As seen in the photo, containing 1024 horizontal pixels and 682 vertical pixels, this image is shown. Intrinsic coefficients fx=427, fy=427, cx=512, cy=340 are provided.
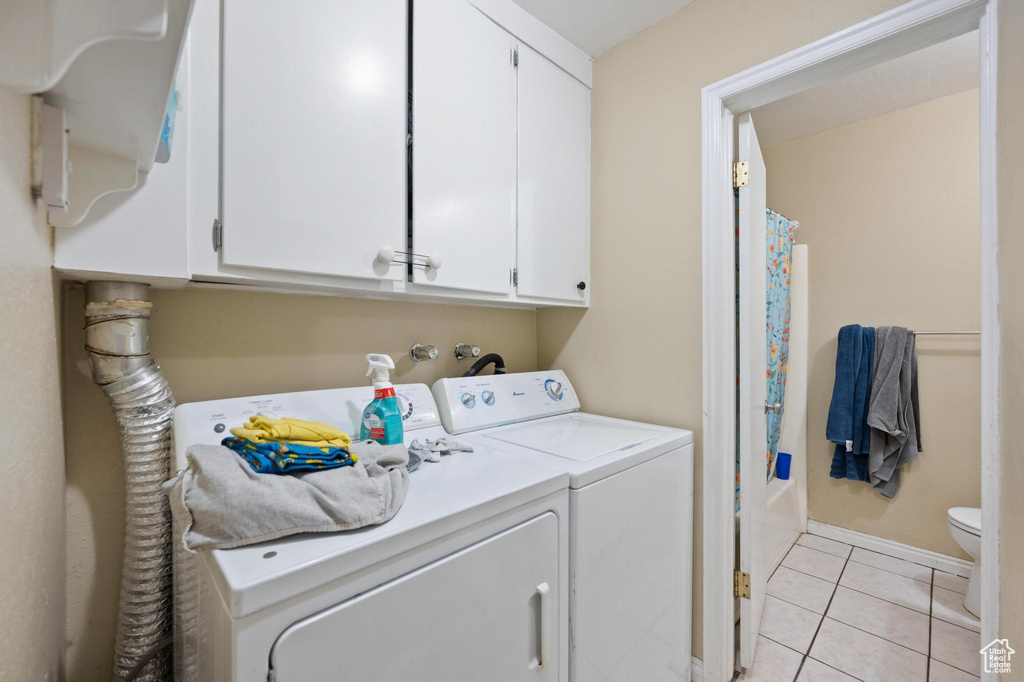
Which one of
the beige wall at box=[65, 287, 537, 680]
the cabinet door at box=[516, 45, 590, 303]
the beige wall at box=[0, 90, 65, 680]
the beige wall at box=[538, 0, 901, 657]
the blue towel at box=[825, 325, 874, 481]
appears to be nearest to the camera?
the beige wall at box=[0, 90, 65, 680]

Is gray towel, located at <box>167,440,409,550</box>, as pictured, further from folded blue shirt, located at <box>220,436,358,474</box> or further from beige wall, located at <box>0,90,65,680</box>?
beige wall, located at <box>0,90,65,680</box>

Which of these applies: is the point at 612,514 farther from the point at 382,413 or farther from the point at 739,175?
the point at 739,175

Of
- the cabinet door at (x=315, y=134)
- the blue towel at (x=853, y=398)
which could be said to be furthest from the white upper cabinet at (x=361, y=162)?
the blue towel at (x=853, y=398)

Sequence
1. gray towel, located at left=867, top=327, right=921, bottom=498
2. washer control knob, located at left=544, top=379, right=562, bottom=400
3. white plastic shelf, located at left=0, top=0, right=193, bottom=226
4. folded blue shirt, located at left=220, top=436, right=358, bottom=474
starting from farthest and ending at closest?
gray towel, located at left=867, top=327, right=921, bottom=498, washer control knob, located at left=544, top=379, right=562, bottom=400, folded blue shirt, located at left=220, top=436, right=358, bottom=474, white plastic shelf, located at left=0, top=0, right=193, bottom=226

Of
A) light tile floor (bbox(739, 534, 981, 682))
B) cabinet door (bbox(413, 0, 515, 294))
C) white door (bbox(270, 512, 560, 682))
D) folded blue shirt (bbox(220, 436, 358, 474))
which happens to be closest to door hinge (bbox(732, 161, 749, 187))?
cabinet door (bbox(413, 0, 515, 294))

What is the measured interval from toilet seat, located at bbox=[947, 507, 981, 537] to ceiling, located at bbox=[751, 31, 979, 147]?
2.18m

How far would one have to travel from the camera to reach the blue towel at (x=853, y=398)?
8.35 feet

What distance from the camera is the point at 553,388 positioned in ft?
6.11

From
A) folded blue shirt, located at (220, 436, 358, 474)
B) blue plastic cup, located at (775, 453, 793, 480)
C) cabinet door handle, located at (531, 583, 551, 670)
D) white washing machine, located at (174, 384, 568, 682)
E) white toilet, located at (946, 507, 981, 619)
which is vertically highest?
folded blue shirt, located at (220, 436, 358, 474)

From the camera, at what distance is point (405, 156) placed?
4.23 feet

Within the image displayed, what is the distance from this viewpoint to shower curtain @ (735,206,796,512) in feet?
7.29

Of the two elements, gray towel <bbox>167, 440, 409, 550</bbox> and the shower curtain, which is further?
the shower curtain

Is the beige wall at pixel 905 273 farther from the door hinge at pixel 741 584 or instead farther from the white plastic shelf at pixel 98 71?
the white plastic shelf at pixel 98 71

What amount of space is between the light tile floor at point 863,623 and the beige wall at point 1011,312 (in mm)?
865
